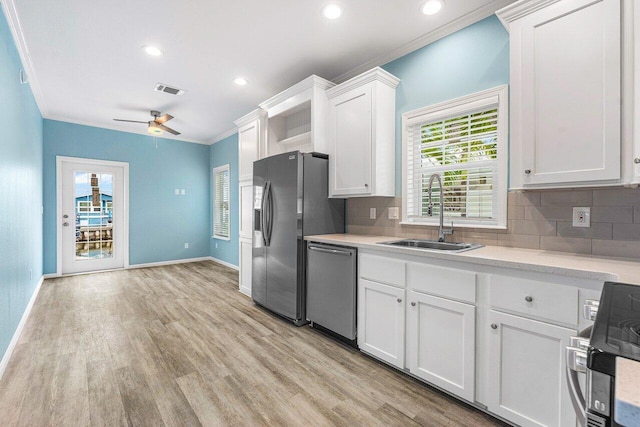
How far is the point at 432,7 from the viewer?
Answer: 7.43ft

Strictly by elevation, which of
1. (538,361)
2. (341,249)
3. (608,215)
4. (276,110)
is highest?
(276,110)

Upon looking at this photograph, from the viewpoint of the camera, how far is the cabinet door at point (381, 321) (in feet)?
7.07

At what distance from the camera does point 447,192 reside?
2.59 m

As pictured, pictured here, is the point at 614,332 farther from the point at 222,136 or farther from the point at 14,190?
the point at 222,136

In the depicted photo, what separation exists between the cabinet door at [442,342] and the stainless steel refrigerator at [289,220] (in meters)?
1.32

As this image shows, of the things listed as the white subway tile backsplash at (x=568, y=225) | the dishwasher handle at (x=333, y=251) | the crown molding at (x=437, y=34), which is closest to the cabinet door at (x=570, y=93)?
the white subway tile backsplash at (x=568, y=225)

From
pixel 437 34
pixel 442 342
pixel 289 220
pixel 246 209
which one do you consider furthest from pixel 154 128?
pixel 442 342

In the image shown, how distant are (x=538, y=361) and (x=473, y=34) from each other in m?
2.38

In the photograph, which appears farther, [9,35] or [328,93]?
[328,93]

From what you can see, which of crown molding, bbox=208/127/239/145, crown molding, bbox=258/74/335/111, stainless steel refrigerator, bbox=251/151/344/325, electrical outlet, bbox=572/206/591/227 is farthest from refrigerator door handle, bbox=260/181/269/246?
crown molding, bbox=208/127/239/145

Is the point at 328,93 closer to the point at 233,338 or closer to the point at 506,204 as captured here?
the point at 506,204

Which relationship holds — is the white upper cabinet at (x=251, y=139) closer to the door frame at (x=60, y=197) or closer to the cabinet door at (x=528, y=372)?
the door frame at (x=60, y=197)

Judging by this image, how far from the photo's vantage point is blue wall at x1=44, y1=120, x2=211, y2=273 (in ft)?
16.5

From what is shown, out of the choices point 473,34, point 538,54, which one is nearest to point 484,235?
point 538,54
